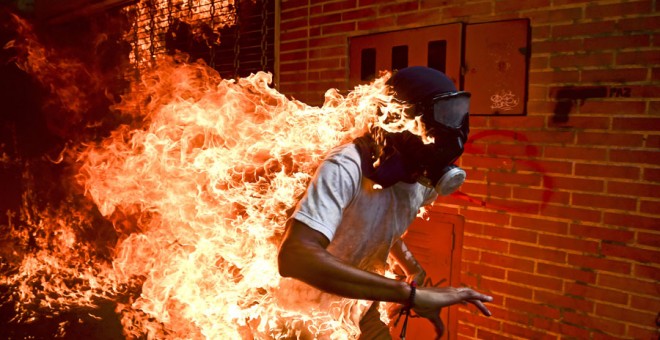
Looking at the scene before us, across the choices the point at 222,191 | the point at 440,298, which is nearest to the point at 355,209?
the point at 440,298

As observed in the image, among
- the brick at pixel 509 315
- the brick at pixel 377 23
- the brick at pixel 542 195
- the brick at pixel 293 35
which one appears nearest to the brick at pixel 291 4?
the brick at pixel 293 35

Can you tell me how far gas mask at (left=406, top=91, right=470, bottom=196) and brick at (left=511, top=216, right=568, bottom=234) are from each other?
1.86 m

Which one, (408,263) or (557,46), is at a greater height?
(557,46)

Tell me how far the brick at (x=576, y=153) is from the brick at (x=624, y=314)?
4.16ft

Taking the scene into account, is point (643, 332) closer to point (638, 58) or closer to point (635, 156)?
point (635, 156)

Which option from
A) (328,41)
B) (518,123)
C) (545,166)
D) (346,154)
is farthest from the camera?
(328,41)

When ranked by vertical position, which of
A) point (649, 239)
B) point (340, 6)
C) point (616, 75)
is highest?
point (340, 6)

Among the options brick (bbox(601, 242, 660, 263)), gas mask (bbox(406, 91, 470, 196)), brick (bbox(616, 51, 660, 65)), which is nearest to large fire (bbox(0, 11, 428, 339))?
gas mask (bbox(406, 91, 470, 196))

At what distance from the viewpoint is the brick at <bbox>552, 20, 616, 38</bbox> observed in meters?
3.58

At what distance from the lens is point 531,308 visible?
4.02 metres

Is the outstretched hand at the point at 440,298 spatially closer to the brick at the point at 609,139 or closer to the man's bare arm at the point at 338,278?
the man's bare arm at the point at 338,278

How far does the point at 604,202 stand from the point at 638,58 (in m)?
1.21

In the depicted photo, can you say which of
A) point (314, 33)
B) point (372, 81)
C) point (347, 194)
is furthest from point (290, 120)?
point (347, 194)

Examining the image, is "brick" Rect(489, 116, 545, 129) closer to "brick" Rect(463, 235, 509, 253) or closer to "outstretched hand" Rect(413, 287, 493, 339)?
"brick" Rect(463, 235, 509, 253)
